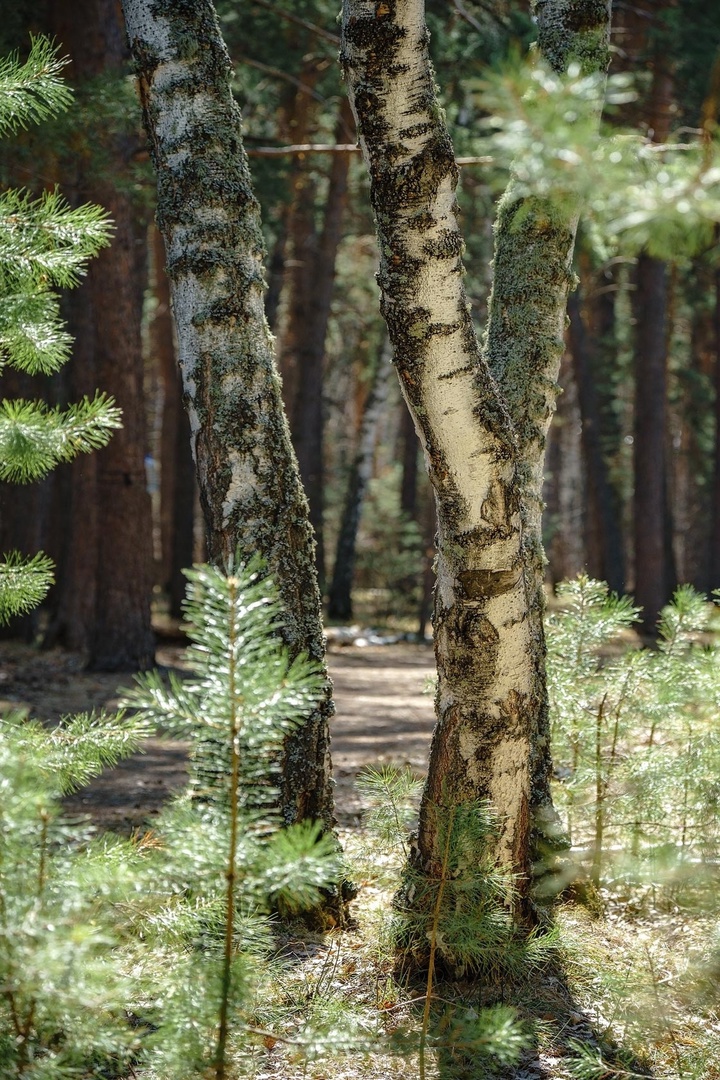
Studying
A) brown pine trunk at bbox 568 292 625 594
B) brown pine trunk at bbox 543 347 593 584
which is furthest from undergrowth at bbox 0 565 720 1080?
brown pine trunk at bbox 543 347 593 584

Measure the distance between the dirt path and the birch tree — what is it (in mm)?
710

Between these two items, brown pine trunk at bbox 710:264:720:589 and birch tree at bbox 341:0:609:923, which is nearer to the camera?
birch tree at bbox 341:0:609:923

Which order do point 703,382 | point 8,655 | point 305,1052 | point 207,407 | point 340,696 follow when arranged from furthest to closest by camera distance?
point 703,382 → point 8,655 → point 340,696 → point 207,407 → point 305,1052

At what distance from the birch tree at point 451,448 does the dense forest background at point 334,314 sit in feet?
1.60

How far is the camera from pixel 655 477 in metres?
14.9

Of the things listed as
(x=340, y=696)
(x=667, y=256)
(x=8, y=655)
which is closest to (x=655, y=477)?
(x=340, y=696)

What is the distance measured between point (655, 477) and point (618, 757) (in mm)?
11581

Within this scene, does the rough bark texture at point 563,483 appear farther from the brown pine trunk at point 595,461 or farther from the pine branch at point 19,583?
the pine branch at point 19,583

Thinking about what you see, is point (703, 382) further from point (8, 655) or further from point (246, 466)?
point (246, 466)

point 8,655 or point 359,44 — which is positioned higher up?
point 359,44

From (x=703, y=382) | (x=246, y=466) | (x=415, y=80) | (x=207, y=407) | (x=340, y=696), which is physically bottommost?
(x=340, y=696)

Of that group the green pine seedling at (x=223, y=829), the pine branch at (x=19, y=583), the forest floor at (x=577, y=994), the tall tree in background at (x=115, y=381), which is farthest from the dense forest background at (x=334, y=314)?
the forest floor at (x=577, y=994)

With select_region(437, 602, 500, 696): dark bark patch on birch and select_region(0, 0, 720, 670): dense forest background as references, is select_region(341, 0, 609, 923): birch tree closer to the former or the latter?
select_region(437, 602, 500, 696): dark bark patch on birch

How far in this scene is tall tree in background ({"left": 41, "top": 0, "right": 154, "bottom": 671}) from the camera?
377 inches
